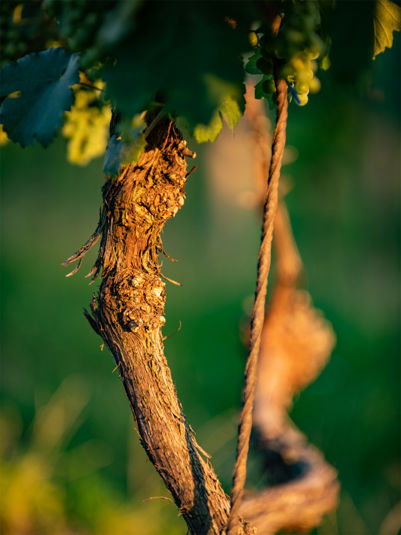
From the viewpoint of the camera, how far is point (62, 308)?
3633 millimetres

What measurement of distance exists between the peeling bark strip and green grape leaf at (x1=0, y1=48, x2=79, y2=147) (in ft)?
0.27

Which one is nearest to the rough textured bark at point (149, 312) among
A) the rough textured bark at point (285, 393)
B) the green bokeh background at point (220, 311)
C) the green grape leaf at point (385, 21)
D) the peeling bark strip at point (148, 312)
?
the peeling bark strip at point (148, 312)

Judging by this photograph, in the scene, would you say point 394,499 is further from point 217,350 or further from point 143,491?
point 217,350

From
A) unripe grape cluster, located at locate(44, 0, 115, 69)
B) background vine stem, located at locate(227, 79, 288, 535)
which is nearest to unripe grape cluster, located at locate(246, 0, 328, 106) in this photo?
background vine stem, located at locate(227, 79, 288, 535)

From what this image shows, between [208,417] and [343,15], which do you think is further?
[208,417]

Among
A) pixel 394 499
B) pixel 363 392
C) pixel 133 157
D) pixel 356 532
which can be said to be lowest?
pixel 363 392

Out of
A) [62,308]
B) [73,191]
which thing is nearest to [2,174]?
[73,191]

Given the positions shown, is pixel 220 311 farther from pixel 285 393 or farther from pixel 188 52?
pixel 188 52

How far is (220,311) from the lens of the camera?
3.57 m

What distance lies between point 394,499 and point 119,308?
2.12 metres

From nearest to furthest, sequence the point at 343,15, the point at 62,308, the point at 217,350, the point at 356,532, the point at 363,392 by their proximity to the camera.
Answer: the point at 343,15 < the point at 356,532 < the point at 363,392 < the point at 217,350 < the point at 62,308

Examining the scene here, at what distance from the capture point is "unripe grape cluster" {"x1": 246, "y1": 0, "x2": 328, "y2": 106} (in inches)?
15.8

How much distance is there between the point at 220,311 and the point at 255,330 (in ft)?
10.2

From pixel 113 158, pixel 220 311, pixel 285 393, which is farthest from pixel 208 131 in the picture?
pixel 220 311
